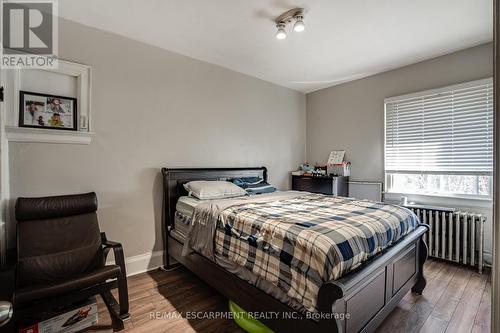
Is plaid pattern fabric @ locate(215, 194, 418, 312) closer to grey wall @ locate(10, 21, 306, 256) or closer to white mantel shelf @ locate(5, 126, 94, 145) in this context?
grey wall @ locate(10, 21, 306, 256)

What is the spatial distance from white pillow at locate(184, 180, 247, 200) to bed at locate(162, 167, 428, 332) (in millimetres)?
141

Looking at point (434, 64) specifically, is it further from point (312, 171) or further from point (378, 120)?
point (312, 171)

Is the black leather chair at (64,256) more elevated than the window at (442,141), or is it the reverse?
the window at (442,141)

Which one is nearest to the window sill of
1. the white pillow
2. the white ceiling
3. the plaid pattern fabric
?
the plaid pattern fabric

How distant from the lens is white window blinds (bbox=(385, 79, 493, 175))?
2.88m

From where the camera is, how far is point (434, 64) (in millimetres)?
3240

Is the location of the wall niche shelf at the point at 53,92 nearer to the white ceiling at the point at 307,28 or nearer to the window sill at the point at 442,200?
the white ceiling at the point at 307,28

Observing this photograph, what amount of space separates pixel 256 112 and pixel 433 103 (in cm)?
256

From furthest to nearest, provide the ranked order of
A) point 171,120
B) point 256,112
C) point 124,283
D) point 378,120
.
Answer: point 256,112
point 378,120
point 171,120
point 124,283

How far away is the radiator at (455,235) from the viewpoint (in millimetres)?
2799

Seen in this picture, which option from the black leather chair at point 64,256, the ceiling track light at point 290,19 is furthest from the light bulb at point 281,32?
the black leather chair at point 64,256

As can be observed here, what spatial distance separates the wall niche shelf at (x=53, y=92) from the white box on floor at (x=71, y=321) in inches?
60.2

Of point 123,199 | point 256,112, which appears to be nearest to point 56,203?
point 123,199

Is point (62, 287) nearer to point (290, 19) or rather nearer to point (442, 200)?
point (290, 19)
